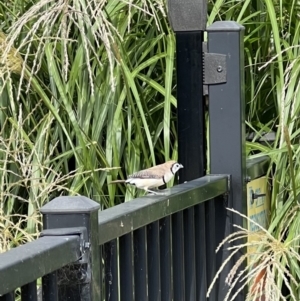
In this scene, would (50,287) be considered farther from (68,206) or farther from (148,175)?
(148,175)

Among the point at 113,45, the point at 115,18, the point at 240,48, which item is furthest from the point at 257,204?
the point at 115,18

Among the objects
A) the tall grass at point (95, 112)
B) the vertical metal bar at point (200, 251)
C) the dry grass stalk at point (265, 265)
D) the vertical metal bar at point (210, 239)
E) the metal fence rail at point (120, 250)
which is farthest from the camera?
the tall grass at point (95, 112)

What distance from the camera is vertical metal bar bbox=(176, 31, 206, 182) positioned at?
2.70 meters

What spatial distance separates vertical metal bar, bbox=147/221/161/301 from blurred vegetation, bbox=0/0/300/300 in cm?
80

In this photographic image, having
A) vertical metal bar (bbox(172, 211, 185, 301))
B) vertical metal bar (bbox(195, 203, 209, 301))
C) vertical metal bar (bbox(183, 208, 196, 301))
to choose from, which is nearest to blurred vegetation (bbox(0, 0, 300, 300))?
vertical metal bar (bbox(195, 203, 209, 301))

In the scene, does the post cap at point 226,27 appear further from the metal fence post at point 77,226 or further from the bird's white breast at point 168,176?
the metal fence post at point 77,226

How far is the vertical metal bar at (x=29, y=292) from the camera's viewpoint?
4.43ft

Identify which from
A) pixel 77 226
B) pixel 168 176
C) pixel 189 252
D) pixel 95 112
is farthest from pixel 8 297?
pixel 95 112

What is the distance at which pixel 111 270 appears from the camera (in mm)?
1766

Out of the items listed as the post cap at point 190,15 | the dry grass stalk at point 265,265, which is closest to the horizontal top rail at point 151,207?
the dry grass stalk at point 265,265

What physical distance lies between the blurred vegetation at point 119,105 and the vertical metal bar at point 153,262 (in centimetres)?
80

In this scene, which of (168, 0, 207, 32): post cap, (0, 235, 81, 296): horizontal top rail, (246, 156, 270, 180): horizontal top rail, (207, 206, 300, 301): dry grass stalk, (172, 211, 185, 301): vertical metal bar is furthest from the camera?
(246, 156, 270, 180): horizontal top rail

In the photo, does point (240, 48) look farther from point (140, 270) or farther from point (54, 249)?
point (54, 249)

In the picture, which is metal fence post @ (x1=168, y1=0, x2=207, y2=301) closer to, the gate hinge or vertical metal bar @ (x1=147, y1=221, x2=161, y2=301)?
the gate hinge
